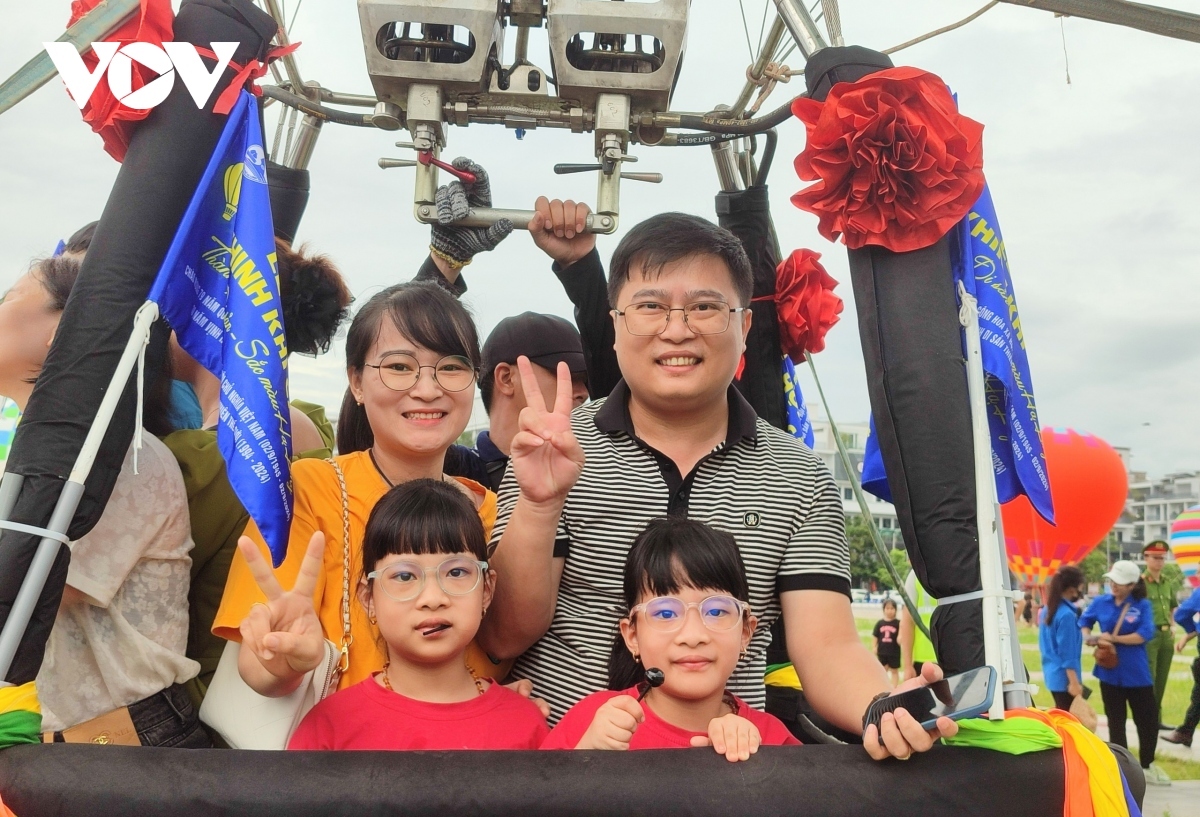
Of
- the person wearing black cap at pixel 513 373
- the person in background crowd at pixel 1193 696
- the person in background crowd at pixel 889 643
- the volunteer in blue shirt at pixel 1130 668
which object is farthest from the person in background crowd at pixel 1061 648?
the person wearing black cap at pixel 513 373

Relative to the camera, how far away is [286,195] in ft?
8.29

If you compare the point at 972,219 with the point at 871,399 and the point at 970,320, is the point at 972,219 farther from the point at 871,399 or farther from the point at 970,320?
the point at 871,399

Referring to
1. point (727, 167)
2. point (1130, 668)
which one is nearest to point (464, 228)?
point (727, 167)

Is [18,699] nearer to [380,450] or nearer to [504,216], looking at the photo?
[380,450]

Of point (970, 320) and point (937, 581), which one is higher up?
point (970, 320)

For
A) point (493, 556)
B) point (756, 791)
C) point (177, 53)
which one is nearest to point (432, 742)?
point (493, 556)

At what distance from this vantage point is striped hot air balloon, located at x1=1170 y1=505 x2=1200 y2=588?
1154 centimetres

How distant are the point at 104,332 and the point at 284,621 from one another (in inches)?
19.2

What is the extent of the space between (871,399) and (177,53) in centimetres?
116

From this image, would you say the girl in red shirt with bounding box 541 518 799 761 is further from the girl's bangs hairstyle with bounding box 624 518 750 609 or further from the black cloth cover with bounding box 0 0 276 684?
the black cloth cover with bounding box 0 0 276 684

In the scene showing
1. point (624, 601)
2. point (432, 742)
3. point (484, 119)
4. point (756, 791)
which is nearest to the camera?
point (756, 791)

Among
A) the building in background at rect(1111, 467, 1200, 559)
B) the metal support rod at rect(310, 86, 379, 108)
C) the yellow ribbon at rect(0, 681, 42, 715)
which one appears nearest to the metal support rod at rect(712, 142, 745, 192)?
the metal support rod at rect(310, 86, 379, 108)

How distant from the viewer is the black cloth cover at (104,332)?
139 cm

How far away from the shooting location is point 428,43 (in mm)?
1908
